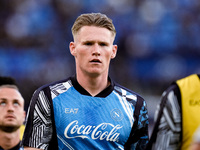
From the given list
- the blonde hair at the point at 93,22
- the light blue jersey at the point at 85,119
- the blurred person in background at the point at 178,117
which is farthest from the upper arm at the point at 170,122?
the blonde hair at the point at 93,22

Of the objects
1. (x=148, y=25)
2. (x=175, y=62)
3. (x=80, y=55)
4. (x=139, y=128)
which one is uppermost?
(x=148, y=25)

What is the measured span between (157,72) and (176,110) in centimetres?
896

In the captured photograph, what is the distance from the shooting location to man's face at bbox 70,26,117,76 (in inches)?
170

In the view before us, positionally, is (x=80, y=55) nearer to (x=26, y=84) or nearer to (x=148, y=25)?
(x=26, y=84)

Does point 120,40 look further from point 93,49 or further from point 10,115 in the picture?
point 93,49

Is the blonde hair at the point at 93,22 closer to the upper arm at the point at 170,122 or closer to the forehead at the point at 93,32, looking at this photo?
the forehead at the point at 93,32

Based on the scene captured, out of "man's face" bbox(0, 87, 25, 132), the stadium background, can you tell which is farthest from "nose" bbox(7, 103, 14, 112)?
the stadium background

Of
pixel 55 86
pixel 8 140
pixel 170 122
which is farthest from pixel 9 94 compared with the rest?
pixel 170 122

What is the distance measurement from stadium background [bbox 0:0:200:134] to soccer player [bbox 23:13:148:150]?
6336 mm

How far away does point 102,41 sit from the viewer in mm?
4438

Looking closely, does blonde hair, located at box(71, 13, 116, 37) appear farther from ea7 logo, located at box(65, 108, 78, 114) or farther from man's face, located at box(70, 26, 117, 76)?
ea7 logo, located at box(65, 108, 78, 114)

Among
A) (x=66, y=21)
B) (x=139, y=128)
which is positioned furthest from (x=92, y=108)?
(x=66, y=21)

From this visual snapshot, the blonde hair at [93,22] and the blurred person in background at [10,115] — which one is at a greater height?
the blonde hair at [93,22]

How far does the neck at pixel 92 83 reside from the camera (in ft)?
15.0
